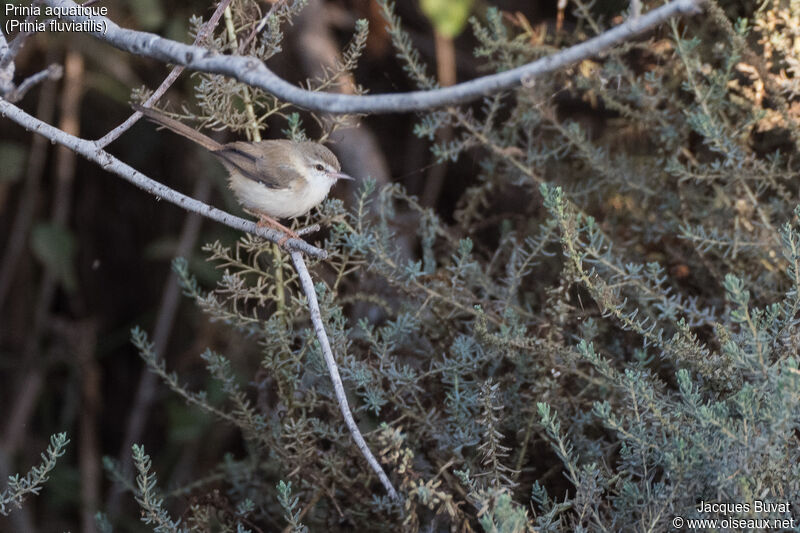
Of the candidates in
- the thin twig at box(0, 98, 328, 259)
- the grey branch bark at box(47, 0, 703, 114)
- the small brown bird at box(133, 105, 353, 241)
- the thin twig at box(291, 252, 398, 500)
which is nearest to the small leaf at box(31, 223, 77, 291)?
the small brown bird at box(133, 105, 353, 241)

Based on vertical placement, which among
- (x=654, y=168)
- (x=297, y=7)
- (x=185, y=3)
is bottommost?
(x=654, y=168)

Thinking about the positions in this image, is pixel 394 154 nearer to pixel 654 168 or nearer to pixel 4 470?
pixel 654 168

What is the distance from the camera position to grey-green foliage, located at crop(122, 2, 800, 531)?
187 cm

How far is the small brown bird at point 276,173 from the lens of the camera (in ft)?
9.00

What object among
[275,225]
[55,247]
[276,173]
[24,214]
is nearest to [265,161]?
[276,173]

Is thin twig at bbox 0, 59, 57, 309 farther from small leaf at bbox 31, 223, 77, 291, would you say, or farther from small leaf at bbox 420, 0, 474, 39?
small leaf at bbox 420, 0, 474, 39

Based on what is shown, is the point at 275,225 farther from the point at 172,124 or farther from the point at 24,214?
the point at 24,214

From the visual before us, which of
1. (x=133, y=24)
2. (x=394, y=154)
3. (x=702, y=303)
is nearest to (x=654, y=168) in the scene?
(x=702, y=303)

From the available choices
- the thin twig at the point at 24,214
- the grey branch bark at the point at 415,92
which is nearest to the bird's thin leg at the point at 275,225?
the grey branch bark at the point at 415,92

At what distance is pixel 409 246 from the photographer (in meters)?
3.93

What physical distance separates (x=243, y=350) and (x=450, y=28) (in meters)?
1.99

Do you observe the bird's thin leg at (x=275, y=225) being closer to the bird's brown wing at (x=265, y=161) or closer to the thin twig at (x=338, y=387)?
the bird's brown wing at (x=265, y=161)

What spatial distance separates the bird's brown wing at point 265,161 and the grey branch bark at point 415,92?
1.04m

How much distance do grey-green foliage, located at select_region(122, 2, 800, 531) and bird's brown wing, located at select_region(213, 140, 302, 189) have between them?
18 centimetres
